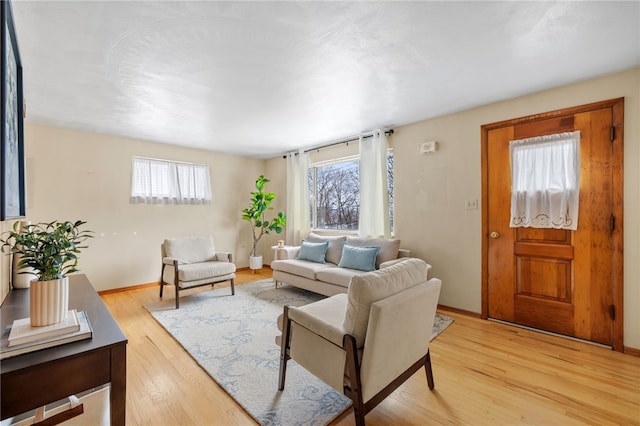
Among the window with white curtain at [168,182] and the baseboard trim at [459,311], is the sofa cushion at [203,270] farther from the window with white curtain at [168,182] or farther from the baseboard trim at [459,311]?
the baseboard trim at [459,311]

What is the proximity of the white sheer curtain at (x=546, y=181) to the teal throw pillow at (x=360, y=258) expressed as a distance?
5.05 feet

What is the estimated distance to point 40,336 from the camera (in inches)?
39.0

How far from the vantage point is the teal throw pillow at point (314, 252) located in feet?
13.4

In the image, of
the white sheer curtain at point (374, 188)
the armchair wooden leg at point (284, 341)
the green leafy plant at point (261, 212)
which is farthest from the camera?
the green leafy plant at point (261, 212)

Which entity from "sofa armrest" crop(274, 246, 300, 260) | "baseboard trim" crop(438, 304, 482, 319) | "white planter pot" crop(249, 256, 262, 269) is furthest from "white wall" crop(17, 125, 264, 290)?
"baseboard trim" crop(438, 304, 482, 319)

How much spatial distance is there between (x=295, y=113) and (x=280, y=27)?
5.07 ft

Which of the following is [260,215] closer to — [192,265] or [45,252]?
[192,265]

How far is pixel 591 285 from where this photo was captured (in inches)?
99.6

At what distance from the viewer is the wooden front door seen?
243 centimetres

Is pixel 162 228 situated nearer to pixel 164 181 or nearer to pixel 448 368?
pixel 164 181

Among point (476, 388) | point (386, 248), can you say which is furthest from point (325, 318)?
point (386, 248)

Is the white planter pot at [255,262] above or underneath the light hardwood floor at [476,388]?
above

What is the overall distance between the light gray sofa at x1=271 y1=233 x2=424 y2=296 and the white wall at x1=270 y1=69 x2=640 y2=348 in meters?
0.40

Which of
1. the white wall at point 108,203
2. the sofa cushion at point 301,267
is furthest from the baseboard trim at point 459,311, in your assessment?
the white wall at point 108,203
